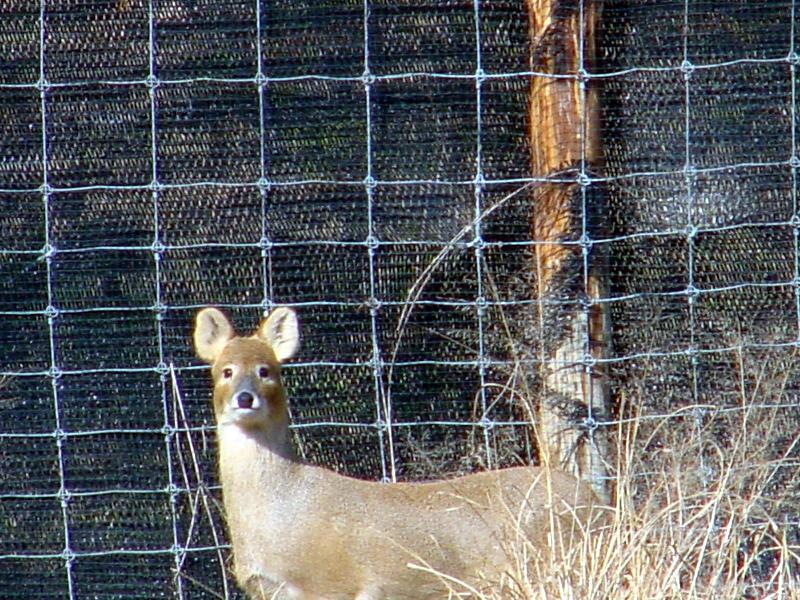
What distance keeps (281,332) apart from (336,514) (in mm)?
843

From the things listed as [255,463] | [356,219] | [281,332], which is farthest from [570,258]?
[255,463]

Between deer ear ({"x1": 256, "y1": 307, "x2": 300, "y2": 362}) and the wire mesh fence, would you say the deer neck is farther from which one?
the wire mesh fence

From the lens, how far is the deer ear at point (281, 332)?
6504mm

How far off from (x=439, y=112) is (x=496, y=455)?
1571mm

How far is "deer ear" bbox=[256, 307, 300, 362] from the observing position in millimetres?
6504

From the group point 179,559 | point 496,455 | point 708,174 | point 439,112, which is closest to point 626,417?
point 496,455

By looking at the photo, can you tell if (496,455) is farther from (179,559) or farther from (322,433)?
(179,559)

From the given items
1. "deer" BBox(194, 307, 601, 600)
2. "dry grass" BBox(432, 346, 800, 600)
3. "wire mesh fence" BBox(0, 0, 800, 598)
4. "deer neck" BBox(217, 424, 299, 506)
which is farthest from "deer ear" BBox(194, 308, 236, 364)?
"dry grass" BBox(432, 346, 800, 600)

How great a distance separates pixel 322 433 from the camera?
723cm

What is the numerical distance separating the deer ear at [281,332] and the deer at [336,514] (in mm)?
44

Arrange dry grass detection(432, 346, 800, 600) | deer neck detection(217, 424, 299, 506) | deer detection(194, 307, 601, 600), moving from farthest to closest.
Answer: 1. deer neck detection(217, 424, 299, 506)
2. deer detection(194, 307, 601, 600)
3. dry grass detection(432, 346, 800, 600)

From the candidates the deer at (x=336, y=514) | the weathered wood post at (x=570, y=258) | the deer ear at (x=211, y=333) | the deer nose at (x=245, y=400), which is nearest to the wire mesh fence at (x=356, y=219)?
the weathered wood post at (x=570, y=258)

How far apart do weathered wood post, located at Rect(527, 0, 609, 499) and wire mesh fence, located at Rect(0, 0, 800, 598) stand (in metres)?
0.03

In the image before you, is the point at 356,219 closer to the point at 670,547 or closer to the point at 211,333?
the point at 211,333
